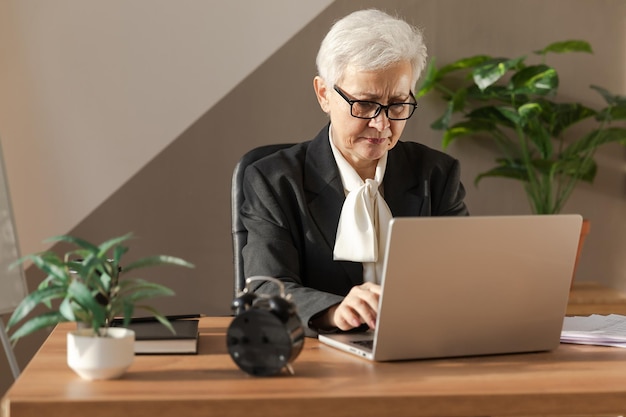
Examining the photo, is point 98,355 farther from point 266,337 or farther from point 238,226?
point 238,226

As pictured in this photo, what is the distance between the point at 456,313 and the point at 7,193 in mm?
1741

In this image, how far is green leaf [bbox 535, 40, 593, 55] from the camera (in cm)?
350

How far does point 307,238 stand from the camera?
2.10 metres

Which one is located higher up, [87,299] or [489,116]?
[87,299]

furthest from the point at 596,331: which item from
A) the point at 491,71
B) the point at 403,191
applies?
the point at 491,71

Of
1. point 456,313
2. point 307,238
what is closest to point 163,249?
point 307,238

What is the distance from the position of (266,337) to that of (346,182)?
86 cm

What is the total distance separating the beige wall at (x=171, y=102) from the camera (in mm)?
3434

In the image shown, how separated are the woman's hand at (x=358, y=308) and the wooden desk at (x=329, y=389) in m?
0.11

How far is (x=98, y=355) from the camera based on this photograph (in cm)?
130

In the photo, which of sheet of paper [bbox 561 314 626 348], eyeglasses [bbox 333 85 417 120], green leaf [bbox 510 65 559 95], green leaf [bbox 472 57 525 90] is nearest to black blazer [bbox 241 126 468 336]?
eyeglasses [bbox 333 85 417 120]

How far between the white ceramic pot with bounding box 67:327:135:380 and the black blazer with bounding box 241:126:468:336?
63 cm

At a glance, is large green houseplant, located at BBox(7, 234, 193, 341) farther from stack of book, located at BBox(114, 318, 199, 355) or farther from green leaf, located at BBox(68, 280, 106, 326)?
stack of book, located at BBox(114, 318, 199, 355)

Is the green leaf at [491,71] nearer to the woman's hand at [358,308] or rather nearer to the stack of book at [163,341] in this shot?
the woman's hand at [358,308]
